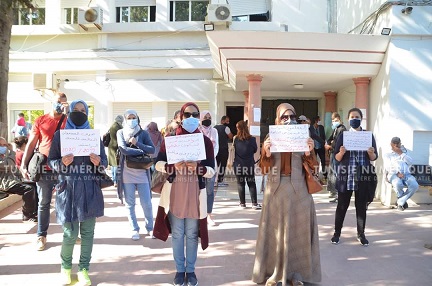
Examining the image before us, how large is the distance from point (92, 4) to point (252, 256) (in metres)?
12.4

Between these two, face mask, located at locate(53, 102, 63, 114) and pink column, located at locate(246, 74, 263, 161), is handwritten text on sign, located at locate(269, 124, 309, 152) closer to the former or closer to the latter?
face mask, located at locate(53, 102, 63, 114)

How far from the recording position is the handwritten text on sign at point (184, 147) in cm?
386

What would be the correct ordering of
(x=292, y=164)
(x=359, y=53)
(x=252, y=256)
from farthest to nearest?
(x=359, y=53)
(x=252, y=256)
(x=292, y=164)

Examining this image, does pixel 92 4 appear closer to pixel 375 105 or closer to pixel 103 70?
pixel 103 70

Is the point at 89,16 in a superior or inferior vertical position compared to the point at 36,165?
superior

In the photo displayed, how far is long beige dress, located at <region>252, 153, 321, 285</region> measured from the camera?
12.9ft

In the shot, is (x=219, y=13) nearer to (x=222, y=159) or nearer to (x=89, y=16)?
(x=89, y=16)

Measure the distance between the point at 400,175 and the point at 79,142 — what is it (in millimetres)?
6256

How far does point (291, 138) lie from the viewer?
151 inches

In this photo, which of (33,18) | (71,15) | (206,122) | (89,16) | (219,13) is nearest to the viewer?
(206,122)

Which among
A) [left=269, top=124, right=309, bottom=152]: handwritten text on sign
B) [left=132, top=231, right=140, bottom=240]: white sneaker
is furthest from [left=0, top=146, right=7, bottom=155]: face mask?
[left=269, top=124, right=309, bottom=152]: handwritten text on sign

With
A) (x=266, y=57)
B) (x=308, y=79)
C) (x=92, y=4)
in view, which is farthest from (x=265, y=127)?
(x=92, y=4)

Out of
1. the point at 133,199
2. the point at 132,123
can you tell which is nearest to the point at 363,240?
the point at 133,199

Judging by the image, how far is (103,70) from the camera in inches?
544
